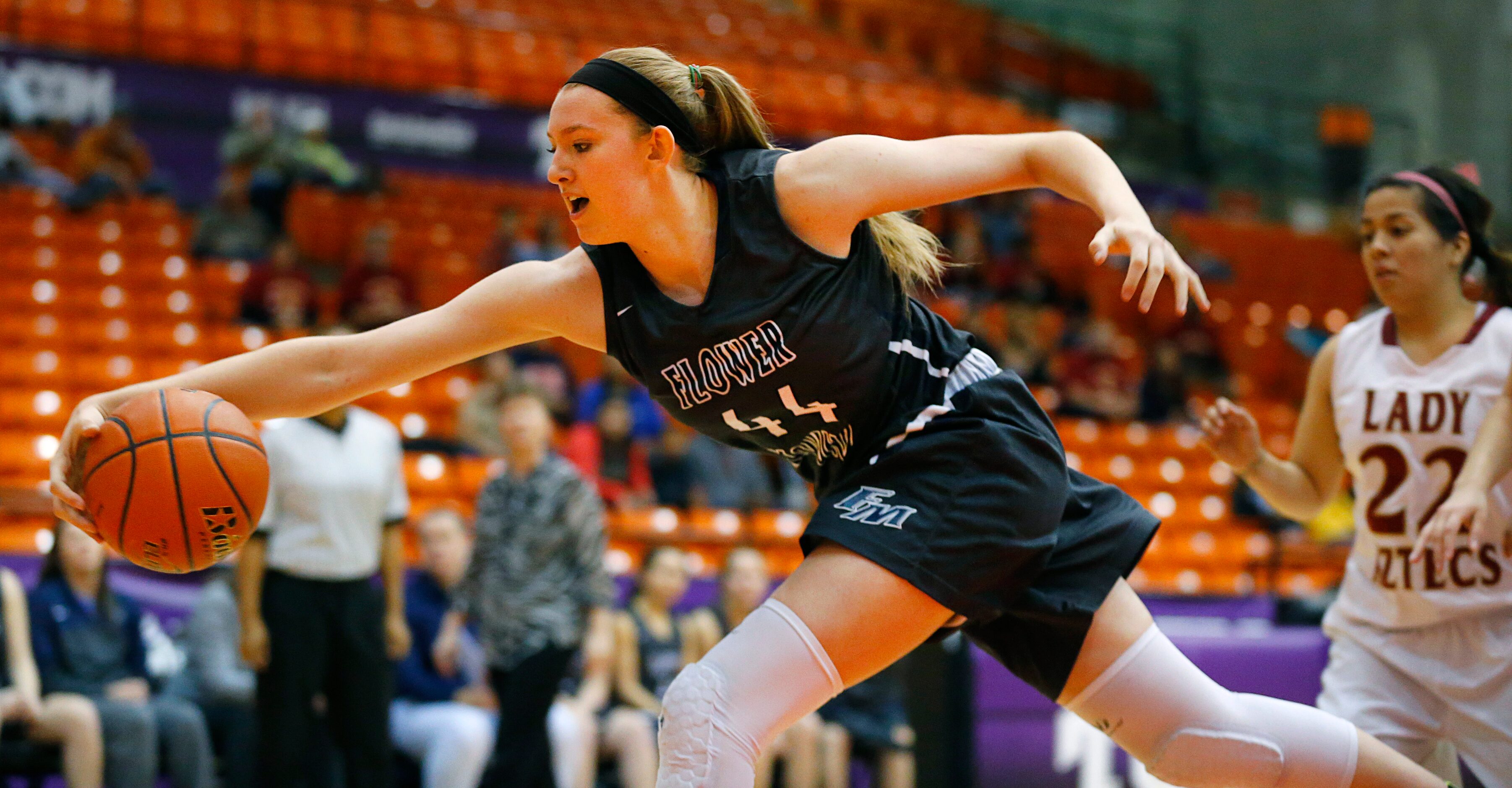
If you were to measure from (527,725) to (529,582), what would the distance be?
0.60 metres

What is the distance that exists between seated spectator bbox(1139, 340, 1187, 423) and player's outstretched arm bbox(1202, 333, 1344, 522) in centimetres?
843

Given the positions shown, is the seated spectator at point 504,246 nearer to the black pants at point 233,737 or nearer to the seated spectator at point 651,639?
the seated spectator at point 651,639

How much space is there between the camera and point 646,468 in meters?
8.97

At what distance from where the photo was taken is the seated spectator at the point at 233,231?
35.0 ft

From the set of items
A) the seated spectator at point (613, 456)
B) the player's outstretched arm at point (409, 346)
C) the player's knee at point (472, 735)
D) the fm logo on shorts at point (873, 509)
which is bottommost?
the player's knee at point (472, 735)

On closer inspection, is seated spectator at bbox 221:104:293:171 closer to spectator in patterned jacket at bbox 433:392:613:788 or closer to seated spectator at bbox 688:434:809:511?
seated spectator at bbox 688:434:809:511

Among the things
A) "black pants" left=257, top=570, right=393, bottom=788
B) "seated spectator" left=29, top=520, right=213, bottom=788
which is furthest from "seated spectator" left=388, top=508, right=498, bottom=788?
"seated spectator" left=29, top=520, right=213, bottom=788

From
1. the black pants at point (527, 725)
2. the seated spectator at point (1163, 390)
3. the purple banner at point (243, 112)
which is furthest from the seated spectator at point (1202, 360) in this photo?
the black pants at point (527, 725)

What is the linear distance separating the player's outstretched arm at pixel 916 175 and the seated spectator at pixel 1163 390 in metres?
9.81

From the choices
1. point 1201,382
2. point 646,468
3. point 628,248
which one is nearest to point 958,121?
point 1201,382

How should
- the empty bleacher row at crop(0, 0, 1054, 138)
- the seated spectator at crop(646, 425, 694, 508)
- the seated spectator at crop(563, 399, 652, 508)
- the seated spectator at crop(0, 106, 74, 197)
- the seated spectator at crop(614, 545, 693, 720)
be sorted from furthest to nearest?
1. the empty bleacher row at crop(0, 0, 1054, 138)
2. the seated spectator at crop(0, 106, 74, 197)
3. the seated spectator at crop(646, 425, 694, 508)
4. the seated spectator at crop(563, 399, 652, 508)
5. the seated spectator at crop(614, 545, 693, 720)

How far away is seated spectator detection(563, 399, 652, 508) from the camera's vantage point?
849cm

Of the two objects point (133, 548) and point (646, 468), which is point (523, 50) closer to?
point (646, 468)

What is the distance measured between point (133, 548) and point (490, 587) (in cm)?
325
